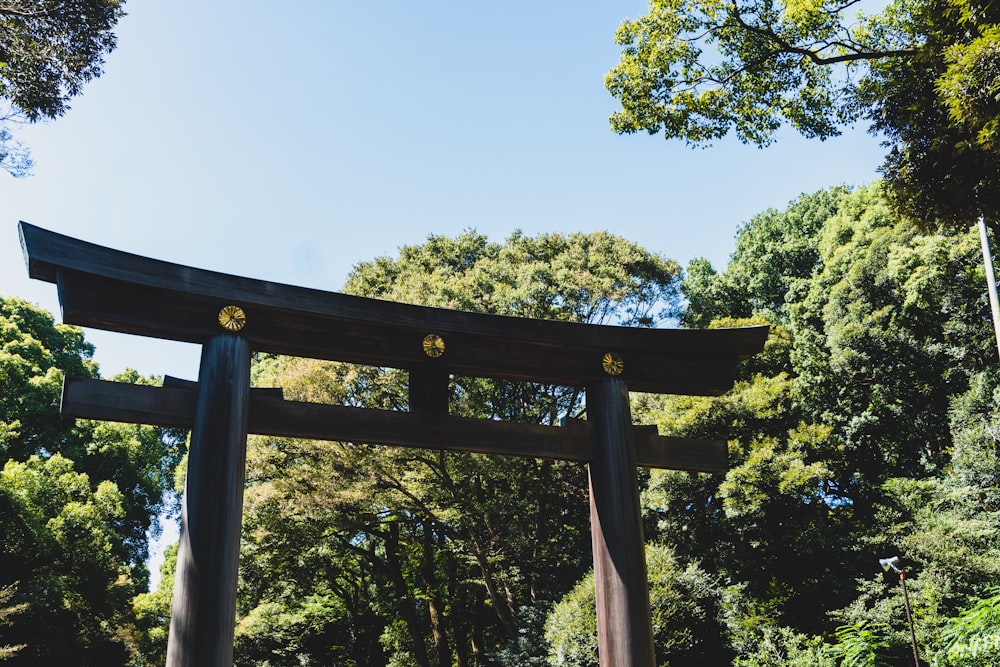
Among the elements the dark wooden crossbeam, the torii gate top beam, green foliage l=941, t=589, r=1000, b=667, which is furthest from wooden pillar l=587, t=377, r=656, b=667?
green foliage l=941, t=589, r=1000, b=667

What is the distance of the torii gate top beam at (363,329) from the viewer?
463 cm

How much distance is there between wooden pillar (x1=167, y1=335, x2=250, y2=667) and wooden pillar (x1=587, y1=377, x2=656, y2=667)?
2431 millimetres

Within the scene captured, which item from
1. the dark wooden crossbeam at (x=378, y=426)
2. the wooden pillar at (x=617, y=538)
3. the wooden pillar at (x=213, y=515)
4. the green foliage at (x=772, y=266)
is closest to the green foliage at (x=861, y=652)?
the dark wooden crossbeam at (x=378, y=426)

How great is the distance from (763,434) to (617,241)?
236 inches

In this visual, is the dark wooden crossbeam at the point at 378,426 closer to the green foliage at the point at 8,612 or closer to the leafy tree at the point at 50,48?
the leafy tree at the point at 50,48

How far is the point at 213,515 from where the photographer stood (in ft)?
14.4

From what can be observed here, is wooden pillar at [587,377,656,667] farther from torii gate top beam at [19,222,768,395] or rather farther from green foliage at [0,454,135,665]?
green foliage at [0,454,135,665]

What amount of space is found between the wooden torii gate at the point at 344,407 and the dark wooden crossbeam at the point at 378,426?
11mm

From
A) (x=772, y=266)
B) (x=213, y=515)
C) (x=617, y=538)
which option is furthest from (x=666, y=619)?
(x=772, y=266)

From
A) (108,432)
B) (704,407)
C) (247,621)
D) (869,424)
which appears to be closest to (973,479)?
(869,424)

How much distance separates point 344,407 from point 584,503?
13247mm

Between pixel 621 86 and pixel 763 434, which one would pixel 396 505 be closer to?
pixel 763 434

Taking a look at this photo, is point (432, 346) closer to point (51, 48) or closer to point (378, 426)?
point (378, 426)

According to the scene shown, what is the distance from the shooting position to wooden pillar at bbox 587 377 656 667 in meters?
5.00
